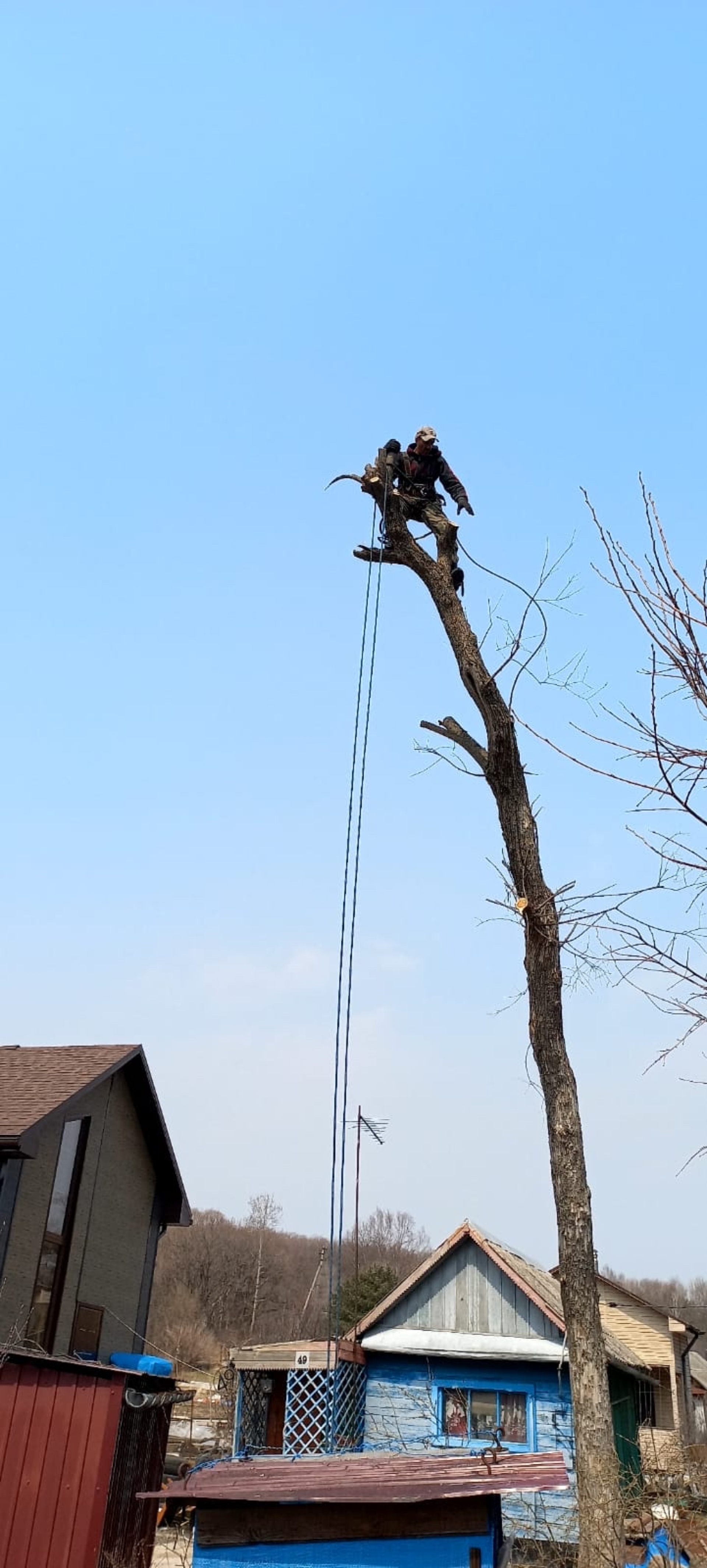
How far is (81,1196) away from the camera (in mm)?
16156

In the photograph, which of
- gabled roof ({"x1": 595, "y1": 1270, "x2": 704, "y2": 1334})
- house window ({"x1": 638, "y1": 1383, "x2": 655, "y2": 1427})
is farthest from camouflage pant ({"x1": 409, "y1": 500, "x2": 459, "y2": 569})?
gabled roof ({"x1": 595, "y1": 1270, "x2": 704, "y2": 1334})

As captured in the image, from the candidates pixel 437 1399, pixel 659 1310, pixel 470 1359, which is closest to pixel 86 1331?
pixel 437 1399

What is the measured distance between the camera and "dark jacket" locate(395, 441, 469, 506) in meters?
9.33

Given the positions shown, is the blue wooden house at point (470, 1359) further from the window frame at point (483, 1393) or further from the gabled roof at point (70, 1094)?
the gabled roof at point (70, 1094)

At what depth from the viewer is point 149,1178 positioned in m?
19.0

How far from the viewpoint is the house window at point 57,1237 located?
48.9ft

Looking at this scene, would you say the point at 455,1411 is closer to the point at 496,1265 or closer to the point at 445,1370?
the point at 445,1370

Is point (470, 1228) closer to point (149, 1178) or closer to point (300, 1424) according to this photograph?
point (300, 1424)

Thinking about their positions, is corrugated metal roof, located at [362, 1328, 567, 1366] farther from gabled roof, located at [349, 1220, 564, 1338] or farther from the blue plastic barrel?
the blue plastic barrel

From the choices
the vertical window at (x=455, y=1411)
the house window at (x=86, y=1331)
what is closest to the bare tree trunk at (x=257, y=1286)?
the vertical window at (x=455, y=1411)

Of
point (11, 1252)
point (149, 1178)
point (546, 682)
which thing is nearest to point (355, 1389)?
point (149, 1178)

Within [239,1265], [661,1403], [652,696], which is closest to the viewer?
[652,696]

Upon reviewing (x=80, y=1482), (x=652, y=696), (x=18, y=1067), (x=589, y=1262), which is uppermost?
(x=18, y=1067)

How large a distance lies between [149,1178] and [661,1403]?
2096 centimetres
